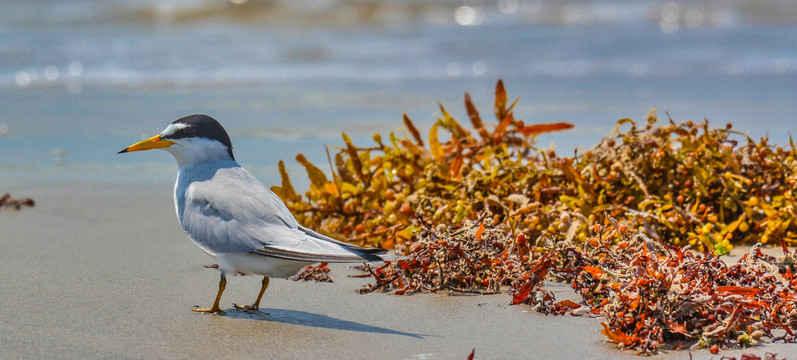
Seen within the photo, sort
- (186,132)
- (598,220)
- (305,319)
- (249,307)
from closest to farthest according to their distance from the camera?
(305,319) → (249,307) → (186,132) → (598,220)

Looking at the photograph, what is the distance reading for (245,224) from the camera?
9.85 feet

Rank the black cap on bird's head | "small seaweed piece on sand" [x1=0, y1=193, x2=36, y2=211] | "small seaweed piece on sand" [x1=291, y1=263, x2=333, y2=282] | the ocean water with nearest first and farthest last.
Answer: the black cap on bird's head → "small seaweed piece on sand" [x1=291, y1=263, x2=333, y2=282] → "small seaweed piece on sand" [x1=0, y1=193, x2=36, y2=211] → the ocean water

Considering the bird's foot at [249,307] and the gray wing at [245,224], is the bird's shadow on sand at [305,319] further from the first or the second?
the gray wing at [245,224]

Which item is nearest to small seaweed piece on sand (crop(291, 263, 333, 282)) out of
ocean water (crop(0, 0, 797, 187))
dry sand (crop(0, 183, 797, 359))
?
dry sand (crop(0, 183, 797, 359))

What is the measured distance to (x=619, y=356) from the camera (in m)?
2.48

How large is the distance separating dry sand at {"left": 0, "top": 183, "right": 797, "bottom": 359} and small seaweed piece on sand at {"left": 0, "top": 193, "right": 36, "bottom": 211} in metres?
0.75

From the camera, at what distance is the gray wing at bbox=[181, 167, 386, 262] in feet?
9.29

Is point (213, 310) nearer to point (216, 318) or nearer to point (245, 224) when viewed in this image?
point (216, 318)

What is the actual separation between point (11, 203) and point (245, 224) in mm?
2530

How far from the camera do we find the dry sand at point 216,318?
2621 millimetres

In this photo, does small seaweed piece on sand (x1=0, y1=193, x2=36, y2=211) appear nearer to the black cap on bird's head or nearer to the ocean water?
the ocean water

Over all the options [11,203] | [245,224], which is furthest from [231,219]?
[11,203]

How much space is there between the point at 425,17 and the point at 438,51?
161 inches

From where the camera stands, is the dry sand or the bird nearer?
the dry sand
